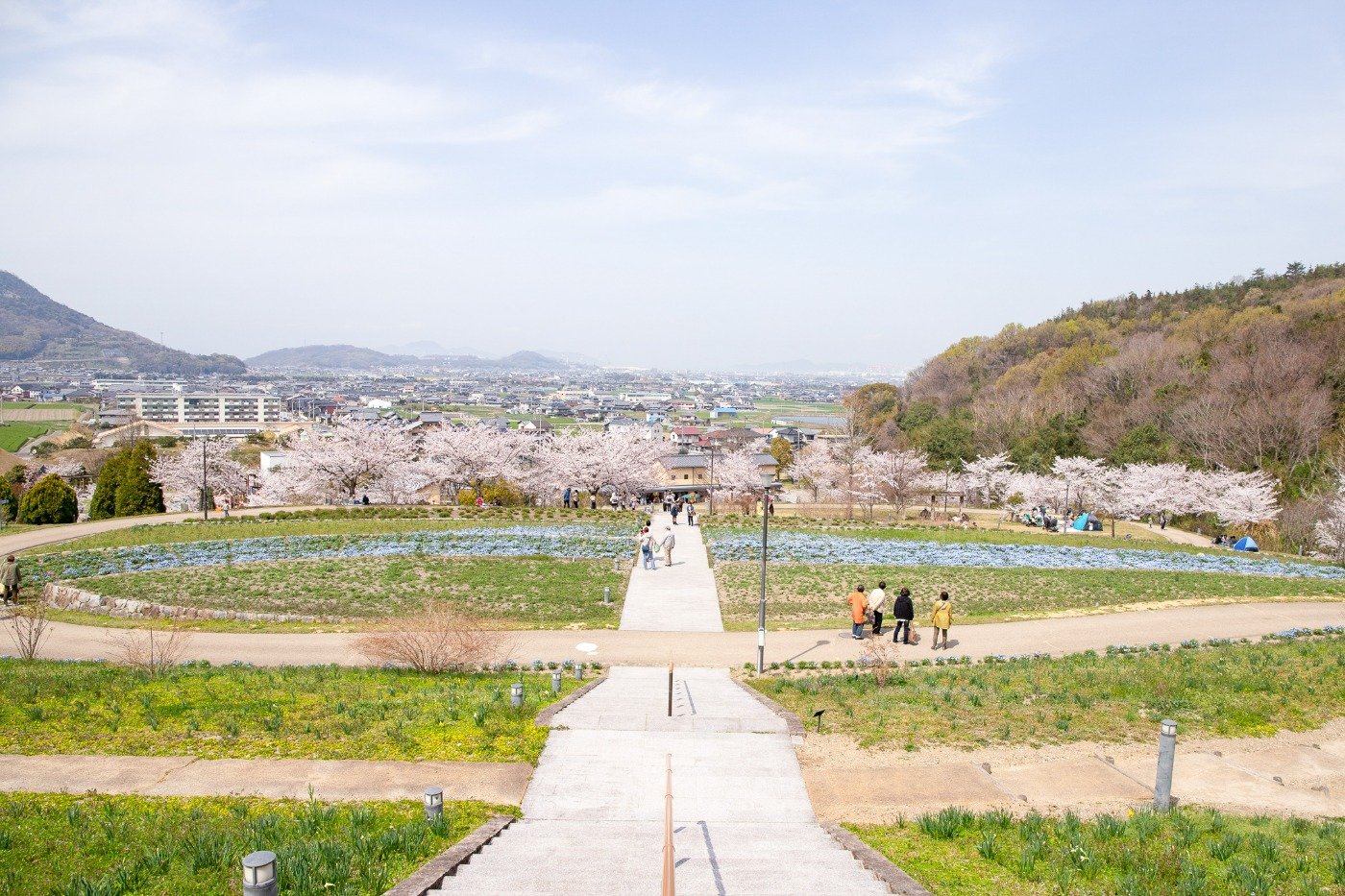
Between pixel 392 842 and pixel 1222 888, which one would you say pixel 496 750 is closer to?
pixel 392 842

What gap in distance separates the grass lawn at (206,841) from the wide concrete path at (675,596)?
10140 mm

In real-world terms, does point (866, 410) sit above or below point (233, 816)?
above

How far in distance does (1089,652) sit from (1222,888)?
31.6 ft

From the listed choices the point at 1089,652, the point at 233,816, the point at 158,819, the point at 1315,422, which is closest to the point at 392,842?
the point at 233,816

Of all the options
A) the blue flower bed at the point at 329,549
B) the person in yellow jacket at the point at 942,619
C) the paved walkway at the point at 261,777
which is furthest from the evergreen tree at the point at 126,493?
the person in yellow jacket at the point at 942,619

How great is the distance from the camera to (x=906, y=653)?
16.1 metres

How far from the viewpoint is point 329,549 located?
1015 inches

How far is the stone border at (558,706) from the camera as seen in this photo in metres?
10.8

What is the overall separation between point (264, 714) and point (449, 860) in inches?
210

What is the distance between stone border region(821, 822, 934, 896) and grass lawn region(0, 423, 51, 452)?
4298 inches

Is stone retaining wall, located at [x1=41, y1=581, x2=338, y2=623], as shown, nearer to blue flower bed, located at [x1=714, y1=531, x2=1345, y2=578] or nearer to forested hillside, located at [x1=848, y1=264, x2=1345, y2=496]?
blue flower bed, located at [x1=714, y1=531, x2=1345, y2=578]

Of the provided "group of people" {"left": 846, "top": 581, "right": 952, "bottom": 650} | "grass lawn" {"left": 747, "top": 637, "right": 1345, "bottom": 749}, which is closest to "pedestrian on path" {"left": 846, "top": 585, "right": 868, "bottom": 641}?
"group of people" {"left": 846, "top": 581, "right": 952, "bottom": 650}

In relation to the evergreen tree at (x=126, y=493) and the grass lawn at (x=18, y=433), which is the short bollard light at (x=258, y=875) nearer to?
the evergreen tree at (x=126, y=493)

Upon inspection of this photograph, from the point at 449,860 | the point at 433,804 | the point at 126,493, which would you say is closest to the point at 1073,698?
the point at 433,804
